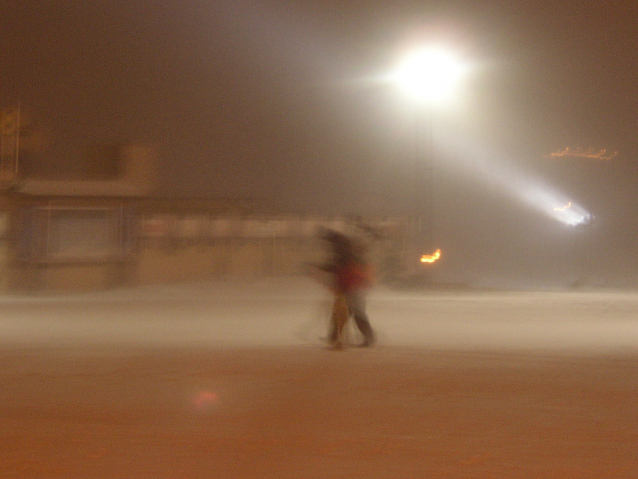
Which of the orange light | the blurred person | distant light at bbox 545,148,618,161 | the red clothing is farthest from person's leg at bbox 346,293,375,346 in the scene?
distant light at bbox 545,148,618,161

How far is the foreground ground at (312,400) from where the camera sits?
5785 mm

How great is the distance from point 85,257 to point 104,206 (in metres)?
1.53

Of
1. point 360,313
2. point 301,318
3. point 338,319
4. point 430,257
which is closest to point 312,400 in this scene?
point 338,319

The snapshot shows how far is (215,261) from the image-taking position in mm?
26234

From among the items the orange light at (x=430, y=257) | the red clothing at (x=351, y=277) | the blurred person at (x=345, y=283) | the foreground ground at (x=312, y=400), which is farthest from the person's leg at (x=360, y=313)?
the orange light at (x=430, y=257)

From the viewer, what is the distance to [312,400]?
7750 millimetres

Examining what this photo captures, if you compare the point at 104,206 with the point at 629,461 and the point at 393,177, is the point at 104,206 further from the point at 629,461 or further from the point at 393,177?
the point at 393,177

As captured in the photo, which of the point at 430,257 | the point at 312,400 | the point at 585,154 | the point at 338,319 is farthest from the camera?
the point at 585,154

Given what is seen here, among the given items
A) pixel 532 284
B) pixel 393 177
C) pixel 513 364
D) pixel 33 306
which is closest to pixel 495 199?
pixel 393 177

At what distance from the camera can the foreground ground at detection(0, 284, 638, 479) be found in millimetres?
5785

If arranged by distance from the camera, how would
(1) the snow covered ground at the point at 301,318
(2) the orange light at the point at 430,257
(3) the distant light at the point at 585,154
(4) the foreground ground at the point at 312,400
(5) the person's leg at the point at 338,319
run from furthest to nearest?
(3) the distant light at the point at 585,154 < (2) the orange light at the point at 430,257 < (1) the snow covered ground at the point at 301,318 < (5) the person's leg at the point at 338,319 < (4) the foreground ground at the point at 312,400

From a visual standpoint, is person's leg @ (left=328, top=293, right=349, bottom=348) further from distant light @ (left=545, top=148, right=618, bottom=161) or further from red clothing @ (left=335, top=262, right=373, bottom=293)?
distant light @ (left=545, top=148, right=618, bottom=161)

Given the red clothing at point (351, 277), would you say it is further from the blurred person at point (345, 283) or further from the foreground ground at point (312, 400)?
the foreground ground at point (312, 400)

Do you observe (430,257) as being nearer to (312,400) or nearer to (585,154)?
(312,400)
